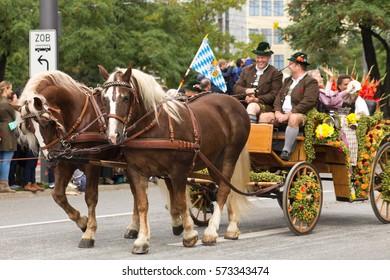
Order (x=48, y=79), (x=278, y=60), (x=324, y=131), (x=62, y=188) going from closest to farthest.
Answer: (x=48, y=79) < (x=62, y=188) < (x=324, y=131) < (x=278, y=60)

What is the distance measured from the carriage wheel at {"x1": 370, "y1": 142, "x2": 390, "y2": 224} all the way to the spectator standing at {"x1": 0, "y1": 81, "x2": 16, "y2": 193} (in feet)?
22.3

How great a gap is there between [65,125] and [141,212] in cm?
137

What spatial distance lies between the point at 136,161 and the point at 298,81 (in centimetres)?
296

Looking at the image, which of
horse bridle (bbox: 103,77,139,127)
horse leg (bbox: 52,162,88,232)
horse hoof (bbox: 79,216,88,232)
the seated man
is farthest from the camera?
the seated man

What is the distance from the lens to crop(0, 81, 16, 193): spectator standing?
1666 cm

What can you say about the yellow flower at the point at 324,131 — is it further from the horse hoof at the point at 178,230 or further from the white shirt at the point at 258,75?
the horse hoof at the point at 178,230

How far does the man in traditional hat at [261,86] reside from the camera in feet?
39.5

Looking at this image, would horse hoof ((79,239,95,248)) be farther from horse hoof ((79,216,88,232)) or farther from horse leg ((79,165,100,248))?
horse hoof ((79,216,88,232))

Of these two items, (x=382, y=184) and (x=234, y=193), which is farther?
(x=382, y=184)

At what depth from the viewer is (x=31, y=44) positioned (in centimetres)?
1744

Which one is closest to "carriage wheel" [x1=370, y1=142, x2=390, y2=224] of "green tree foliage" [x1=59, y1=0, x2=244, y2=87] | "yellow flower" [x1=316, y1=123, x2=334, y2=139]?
"yellow flower" [x1=316, y1=123, x2=334, y2=139]

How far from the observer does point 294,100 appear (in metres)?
11.8

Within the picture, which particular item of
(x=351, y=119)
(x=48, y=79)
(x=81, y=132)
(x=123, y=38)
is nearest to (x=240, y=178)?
(x=351, y=119)

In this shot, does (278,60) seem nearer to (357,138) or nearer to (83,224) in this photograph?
(357,138)
